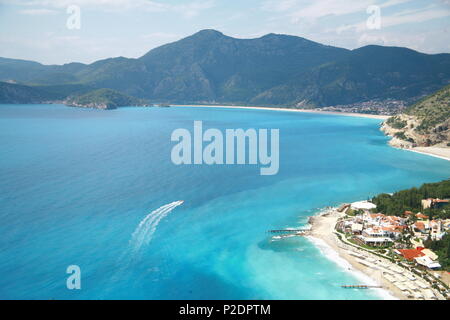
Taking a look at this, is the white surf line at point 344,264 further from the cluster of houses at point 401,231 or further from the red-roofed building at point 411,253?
the red-roofed building at point 411,253

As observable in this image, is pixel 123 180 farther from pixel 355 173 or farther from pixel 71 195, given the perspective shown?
pixel 355 173

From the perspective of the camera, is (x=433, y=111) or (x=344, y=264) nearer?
(x=344, y=264)

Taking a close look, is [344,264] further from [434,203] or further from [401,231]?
[434,203]

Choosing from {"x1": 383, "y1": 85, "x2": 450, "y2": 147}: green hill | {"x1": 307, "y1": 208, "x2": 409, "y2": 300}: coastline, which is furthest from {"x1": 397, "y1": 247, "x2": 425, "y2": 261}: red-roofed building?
{"x1": 383, "y1": 85, "x2": 450, "y2": 147}: green hill

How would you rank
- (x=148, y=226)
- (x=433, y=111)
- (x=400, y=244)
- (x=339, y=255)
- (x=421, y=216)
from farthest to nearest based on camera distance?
1. (x=433, y=111)
2. (x=421, y=216)
3. (x=148, y=226)
4. (x=400, y=244)
5. (x=339, y=255)

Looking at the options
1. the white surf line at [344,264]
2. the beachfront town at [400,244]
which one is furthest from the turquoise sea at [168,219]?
the beachfront town at [400,244]

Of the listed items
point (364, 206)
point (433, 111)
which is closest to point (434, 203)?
point (364, 206)

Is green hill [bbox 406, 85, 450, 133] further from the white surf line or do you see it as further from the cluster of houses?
the white surf line
